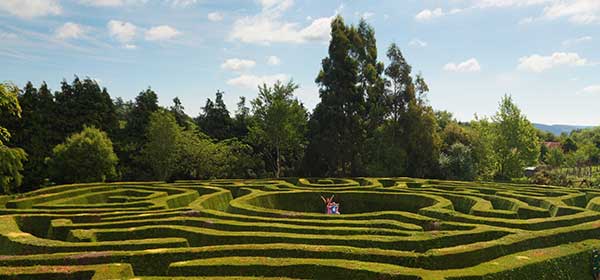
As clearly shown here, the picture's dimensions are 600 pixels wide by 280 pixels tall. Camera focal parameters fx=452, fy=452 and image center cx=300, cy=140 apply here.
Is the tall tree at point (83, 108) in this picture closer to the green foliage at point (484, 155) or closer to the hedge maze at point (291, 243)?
the hedge maze at point (291, 243)

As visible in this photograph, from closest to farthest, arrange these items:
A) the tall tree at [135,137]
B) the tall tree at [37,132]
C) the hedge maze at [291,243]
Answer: the hedge maze at [291,243] → the tall tree at [37,132] → the tall tree at [135,137]

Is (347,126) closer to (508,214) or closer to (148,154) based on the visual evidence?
(148,154)

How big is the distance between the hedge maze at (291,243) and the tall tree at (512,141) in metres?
29.5

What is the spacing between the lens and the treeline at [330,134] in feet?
163

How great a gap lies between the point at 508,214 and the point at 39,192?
96.4 ft

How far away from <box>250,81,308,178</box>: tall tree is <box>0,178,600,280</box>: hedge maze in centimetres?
2606

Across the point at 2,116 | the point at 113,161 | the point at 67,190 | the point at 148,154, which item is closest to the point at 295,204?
the point at 67,190

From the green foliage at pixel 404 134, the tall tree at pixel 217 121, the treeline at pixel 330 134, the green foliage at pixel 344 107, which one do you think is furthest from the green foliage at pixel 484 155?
the tall tree at pixel 217 121

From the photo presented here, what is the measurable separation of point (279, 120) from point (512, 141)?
2945 centimetres

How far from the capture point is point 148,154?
51469mm

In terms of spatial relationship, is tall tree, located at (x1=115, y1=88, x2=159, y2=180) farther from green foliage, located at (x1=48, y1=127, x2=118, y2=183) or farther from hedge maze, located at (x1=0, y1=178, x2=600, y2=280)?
hedge maze, located at (x1=0, y1=178, x2=600, y2=280)

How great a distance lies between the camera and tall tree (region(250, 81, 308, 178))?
5288cm

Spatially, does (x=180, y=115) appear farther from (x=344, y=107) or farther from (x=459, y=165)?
(x=459, y=165)

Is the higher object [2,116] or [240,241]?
[2,116]
